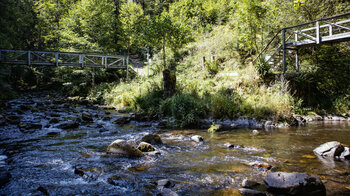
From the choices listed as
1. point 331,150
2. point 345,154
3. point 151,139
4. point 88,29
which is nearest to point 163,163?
point 151,139

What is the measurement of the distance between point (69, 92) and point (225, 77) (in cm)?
1609

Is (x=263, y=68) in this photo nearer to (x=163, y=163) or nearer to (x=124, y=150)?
(x=163, y=163)

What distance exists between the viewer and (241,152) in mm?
4848

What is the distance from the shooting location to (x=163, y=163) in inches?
167

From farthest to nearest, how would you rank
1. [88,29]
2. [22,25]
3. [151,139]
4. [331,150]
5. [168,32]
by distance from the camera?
[22,25]
[88,29]
[168,32]
[151,139]
[331,150]

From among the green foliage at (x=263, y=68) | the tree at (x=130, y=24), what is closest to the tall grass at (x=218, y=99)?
the green foliage at (x=263, y=68)

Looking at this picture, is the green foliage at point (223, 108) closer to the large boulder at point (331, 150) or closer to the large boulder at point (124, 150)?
the large boulder at point (331, 150)

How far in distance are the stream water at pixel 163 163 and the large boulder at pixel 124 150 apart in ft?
0.67

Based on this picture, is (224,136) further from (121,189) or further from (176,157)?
(121,189)

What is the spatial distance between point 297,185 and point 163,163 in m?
2.38

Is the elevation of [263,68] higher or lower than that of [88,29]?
lower

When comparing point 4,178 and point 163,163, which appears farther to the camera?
point 163,163

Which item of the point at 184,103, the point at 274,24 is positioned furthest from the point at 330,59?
the point at 184,103

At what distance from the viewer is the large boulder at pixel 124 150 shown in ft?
15.2
